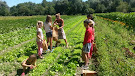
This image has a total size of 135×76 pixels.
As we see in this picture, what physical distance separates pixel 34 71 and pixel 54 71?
69 cm

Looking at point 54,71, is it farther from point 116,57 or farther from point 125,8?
point 125,8

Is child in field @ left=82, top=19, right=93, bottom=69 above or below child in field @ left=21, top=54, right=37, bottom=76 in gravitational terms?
above

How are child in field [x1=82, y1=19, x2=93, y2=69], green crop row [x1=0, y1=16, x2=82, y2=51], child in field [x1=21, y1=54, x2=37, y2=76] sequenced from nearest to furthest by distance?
child in field [x1=21, y1=54, x2=37, y2=76]
child in field [x1=82, y1=19, x2=93, y2=69]
green crop row [x1=0, y1=16, x2=82, y2=51]

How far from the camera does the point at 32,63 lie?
4004 millimetres

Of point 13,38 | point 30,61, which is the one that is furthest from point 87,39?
point 13,38

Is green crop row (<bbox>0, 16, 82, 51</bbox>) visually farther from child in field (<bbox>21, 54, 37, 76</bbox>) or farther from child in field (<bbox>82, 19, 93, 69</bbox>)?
child in field (<bbox>82, 19, 93, 69</bbox>)

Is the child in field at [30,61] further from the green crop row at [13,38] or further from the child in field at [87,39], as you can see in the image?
the green crop row at [13,38]

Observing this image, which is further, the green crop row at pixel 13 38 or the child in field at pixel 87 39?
the green crop row at pixel 13 38

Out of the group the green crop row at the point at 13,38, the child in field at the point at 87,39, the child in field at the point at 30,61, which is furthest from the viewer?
the green crop row at the point at 13,38

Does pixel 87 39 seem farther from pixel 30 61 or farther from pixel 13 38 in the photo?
pixel 13 38

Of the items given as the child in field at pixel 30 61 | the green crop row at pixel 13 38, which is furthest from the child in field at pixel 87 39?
the green crop row at pixel 13 38

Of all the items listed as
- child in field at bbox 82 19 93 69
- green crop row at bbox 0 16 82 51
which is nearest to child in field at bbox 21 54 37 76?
child in field at bbox 82 19 93 69

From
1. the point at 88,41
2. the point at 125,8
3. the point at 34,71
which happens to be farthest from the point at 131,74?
the point at 125,8

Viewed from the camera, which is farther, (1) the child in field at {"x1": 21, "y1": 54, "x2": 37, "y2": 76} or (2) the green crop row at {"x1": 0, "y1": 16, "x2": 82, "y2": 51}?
(2) the green crop row at {"x1": 0, "y1": 16, "x2": 82, "y2": 51}
